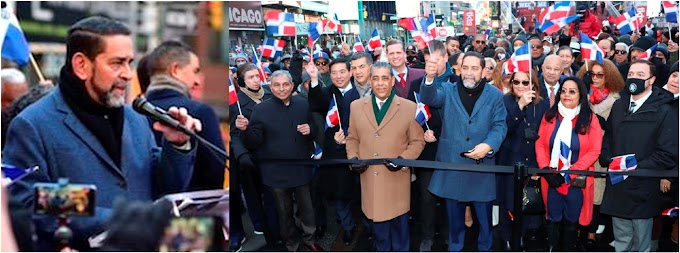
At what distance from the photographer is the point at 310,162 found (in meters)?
4.73

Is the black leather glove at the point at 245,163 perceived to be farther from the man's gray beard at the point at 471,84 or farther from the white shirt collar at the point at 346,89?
the man's gray beard at the point at 471,84

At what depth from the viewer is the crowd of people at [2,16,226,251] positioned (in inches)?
133

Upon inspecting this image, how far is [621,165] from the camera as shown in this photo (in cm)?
435

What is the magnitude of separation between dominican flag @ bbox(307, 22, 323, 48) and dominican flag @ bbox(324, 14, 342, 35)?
3.5 inches

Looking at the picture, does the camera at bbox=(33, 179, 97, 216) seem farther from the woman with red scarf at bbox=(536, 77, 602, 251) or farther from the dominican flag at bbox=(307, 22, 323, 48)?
the woman with red scarf at bbox=(536, 77, 602, 251)

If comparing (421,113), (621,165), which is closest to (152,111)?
(421,113)

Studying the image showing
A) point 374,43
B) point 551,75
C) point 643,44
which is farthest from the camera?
point 643,44

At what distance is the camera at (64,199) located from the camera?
3424 millimetres

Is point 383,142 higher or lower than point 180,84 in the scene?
lower

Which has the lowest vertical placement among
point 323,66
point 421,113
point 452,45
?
point 421,113

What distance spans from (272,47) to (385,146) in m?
1.13

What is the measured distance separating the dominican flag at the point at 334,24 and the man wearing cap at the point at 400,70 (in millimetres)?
453

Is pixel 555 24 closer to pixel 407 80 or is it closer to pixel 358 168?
pixel 407 80

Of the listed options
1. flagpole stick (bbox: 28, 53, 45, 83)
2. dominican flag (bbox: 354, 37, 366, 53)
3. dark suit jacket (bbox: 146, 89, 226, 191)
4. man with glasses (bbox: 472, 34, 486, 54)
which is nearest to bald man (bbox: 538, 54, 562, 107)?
man with glasses (bbox: 472, 34, 486, 54)
